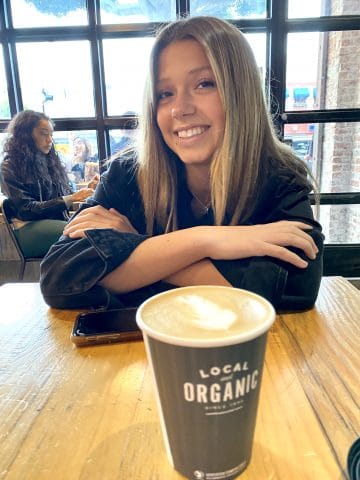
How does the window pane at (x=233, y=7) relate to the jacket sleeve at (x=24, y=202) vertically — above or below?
above

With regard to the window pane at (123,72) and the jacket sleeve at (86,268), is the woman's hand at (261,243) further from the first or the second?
the window pane at (123,72)

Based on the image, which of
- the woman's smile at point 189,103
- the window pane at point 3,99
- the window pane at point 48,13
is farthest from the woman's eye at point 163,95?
the window pane at point 3,99

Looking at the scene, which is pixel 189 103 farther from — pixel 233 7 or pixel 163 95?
pixel 233 7

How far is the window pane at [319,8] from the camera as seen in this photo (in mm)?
2967

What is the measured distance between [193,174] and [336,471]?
97 centimetres

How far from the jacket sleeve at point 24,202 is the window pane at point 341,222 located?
2.32 m

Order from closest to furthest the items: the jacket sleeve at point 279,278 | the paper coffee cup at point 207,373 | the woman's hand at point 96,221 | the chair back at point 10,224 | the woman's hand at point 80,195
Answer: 1. the paper coffee cup at point 207,373
2. the jacket sleeve at point 279,278
3. the woman's hand at point 96,221
4. the chair back at point 10,224
5. the woman's hand at point 80,195

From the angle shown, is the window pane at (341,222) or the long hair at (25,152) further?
the window pane at (341,222)

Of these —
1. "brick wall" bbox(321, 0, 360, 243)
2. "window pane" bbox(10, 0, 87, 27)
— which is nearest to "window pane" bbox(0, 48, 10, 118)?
"window pane" bbox(10, 0, 87, 27)

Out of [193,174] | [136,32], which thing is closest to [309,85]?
[136,32]

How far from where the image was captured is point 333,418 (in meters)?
0.45

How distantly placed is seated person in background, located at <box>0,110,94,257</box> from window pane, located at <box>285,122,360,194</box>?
188 cm

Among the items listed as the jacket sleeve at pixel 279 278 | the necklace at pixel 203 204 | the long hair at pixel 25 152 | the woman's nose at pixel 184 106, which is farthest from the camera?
the long hair at pixel 25 152

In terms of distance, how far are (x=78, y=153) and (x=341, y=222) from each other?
97.7 inches
